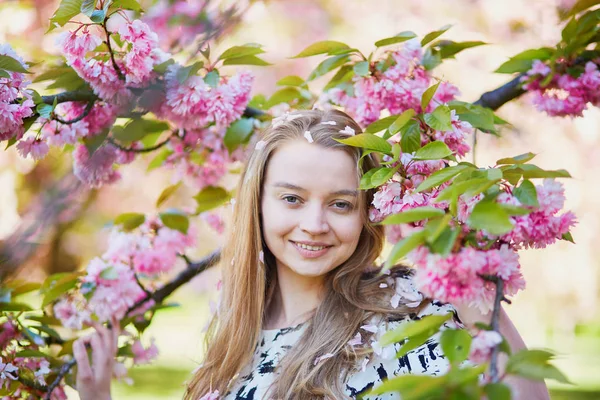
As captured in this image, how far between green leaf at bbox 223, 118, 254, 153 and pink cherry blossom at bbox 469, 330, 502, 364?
1368 mm

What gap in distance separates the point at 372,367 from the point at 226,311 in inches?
22.5

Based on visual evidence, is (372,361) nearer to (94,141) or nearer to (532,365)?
(532,365)

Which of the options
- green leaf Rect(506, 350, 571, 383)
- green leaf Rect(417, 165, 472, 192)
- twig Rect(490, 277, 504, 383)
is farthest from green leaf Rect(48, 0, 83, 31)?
green leaf Rect(506, 350, 571, 383)

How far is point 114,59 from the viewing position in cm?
200

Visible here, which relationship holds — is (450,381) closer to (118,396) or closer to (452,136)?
(452,136)

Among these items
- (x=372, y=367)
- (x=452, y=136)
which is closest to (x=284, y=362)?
(x=372, y=367)

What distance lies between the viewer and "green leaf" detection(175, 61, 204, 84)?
2090 mm

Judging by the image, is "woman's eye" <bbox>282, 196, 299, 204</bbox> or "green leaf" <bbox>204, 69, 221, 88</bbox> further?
"green leaf" <bbox>204, 69, 221, 88</bbox>

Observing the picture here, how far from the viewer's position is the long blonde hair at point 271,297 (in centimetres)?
198

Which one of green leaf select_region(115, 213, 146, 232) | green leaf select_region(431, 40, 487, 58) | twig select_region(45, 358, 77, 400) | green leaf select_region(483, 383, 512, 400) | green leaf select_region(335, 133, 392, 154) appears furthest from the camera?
green leaf select_region(115, 213, 146, 232)

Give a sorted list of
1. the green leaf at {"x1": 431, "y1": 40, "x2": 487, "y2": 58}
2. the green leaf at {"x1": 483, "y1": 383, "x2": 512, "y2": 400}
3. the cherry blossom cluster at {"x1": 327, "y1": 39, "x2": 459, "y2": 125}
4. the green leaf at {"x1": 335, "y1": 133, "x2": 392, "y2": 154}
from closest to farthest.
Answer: the green leaf at {"x1": 483, "y1": 383, "x2": 512, "y2": 400} < the green leaf at {"x1": 335, "y1": 133, "x2": 392, "y2": 154} < the cherry blossom cluster at {"x1": 327, "y1": 39, "x2": 459, "y2": 125} < the green leaf at {"x1": 431, "y1": 40, "x2": 487, "y2": 58}

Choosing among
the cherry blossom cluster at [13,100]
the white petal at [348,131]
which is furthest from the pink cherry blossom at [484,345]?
the cherry blossom cluster at [13,100]

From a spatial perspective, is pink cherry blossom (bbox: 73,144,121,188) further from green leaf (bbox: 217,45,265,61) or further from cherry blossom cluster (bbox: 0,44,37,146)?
green leaf (bbox: 217,45,265,61)

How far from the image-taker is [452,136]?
1846 mm
